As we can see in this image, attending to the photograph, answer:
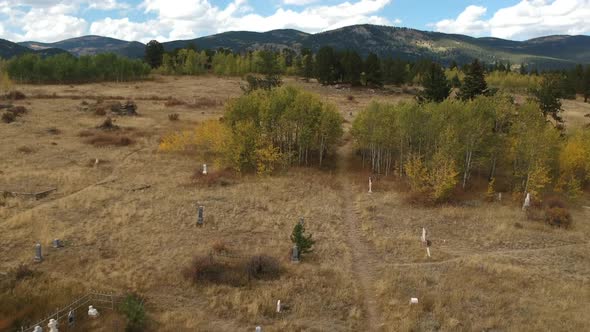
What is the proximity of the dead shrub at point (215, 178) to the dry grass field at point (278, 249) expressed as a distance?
0.27 metres

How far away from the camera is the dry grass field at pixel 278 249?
67.9 ft

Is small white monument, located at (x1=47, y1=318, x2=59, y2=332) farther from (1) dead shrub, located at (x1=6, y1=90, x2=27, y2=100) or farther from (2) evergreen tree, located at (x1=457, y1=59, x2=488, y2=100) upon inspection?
(1) dead shrub, located at (x1=6, y1=90, x2=27, y2=100)

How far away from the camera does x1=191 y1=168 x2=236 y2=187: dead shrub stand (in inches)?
1501

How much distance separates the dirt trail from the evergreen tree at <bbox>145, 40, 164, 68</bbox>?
108 meters

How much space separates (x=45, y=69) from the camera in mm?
102625

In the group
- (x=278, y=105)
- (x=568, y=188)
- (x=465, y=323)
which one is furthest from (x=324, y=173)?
(x=465, y=323)

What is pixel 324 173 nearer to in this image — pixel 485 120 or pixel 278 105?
pixel 278 105

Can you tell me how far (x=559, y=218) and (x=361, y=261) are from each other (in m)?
16.1

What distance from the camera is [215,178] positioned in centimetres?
3894

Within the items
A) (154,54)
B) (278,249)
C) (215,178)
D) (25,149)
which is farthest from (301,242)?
(154,54)

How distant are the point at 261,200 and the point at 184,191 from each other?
6483mm

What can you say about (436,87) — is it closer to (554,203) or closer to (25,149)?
(554,203)

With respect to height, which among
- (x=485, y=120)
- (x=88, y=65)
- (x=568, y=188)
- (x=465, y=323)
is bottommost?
(x=465, y=323)

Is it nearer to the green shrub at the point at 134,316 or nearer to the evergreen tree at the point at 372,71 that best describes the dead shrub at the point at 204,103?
the evergreen tree at the point at 372,71
